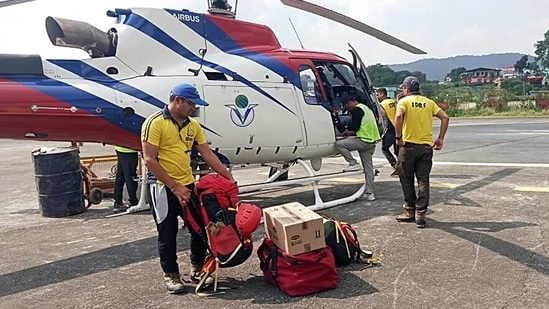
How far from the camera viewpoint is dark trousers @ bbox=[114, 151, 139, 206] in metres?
7.69

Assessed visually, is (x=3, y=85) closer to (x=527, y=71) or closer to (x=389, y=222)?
(x=389, y=222)

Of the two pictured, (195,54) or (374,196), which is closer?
(195,54)

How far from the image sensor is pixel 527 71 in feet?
356

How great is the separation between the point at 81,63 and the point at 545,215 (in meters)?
6.07

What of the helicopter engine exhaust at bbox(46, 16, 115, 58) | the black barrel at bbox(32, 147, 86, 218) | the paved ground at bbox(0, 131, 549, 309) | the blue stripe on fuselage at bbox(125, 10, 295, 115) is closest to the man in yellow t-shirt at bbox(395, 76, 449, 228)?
the paved ground at bbox(0, 131, 549, 309)

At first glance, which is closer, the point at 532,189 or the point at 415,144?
the point at 415,144

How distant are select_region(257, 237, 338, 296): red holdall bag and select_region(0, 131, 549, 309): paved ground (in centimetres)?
9

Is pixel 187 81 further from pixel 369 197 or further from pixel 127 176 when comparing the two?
pixel 369 197

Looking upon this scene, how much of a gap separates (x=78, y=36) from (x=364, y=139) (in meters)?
4.22

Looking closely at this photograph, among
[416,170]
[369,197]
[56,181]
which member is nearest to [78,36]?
[56,181]

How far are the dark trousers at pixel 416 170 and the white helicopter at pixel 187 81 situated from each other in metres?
1.37

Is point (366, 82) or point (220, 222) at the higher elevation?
point (366, 82)

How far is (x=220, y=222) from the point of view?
4.33 m

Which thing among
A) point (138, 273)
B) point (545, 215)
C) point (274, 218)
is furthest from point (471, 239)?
point (138, 273)
